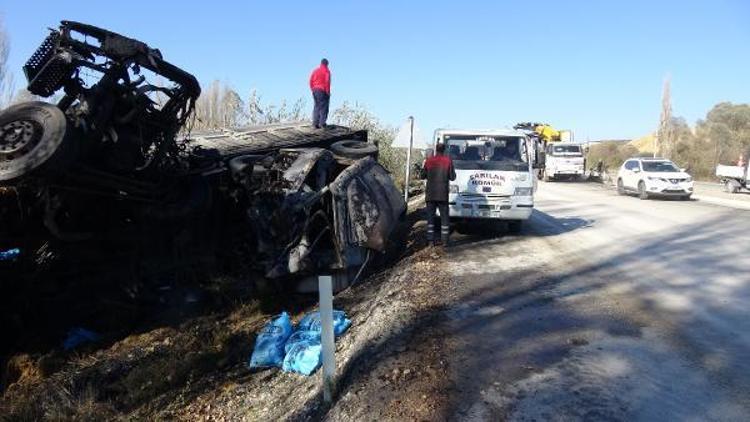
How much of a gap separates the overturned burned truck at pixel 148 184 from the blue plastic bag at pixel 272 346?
1.37m

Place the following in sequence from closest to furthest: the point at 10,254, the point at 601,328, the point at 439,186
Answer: the point at 601,328 → the point at 10,254 → the point at 439,186

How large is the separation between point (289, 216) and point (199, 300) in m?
1.64

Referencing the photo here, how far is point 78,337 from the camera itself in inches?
268

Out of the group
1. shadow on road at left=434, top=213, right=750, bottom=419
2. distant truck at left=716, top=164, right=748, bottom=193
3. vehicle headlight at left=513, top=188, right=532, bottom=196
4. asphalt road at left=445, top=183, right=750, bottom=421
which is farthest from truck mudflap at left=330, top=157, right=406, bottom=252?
distant truck at left=716, top=164, right=748, bottom=193

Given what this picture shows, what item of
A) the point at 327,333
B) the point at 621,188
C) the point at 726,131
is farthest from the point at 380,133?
the point at 726,131

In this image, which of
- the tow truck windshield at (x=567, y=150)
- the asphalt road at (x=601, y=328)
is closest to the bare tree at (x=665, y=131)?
the tow truck windshield at (x=567, y=150)

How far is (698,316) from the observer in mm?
5969

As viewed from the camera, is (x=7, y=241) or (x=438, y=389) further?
(x=7, y=241)

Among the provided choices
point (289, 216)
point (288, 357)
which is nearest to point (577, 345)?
point (288, 357)

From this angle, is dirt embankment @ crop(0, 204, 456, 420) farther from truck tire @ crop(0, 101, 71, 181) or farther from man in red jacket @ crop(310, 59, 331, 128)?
man in red jacket @ crop(310, 59, 331, 128)

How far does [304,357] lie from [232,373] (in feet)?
3.08

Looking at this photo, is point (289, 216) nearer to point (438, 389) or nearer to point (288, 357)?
point (288, 357)

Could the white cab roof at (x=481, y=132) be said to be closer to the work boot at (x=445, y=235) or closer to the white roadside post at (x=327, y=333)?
the work boot at (x=445, y=235)

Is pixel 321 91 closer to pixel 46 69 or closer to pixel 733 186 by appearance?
pixel 46 69
